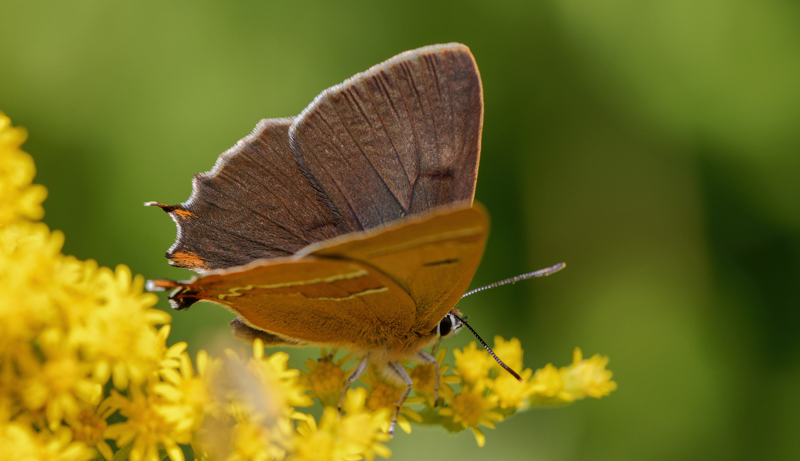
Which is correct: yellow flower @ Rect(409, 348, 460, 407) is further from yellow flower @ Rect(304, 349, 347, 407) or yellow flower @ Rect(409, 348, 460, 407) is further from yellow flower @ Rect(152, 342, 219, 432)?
yellow flower @ Rect(152, 342, 219, 432)

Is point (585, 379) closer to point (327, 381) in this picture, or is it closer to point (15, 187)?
point (327, 381)

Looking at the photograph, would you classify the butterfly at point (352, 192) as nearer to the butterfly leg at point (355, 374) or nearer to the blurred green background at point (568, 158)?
the butterfly leg at point (355, 374)

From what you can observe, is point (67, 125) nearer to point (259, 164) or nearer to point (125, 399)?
point (259, 164)

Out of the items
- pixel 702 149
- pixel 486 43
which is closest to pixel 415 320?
pixel 486 43

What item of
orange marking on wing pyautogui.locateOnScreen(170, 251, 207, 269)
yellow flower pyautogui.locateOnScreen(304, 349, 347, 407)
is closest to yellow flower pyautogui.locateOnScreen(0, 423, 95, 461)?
orange marking on wing pyautogui.locateOnScreen(170, 251, 207, 269)

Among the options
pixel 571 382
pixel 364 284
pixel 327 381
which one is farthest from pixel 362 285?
pixel 571 382

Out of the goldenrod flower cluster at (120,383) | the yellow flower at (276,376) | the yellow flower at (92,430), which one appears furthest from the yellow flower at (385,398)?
the yellow flower at (92,430)

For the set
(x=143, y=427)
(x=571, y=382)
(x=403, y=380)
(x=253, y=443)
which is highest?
(x=143, y=427)
